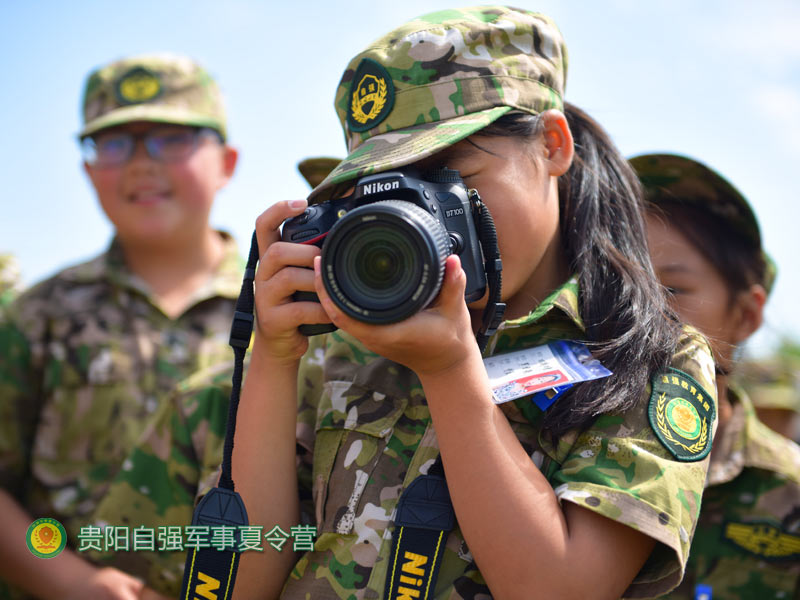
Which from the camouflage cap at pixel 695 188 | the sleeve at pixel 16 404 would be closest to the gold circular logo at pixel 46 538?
the sleeve at pixel 16 404

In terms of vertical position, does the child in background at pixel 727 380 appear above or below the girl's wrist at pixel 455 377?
below

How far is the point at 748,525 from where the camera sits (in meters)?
2.13

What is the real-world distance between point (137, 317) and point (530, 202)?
1.97m

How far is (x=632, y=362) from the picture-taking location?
4.94 ft

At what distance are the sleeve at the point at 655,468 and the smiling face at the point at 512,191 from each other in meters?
0.35

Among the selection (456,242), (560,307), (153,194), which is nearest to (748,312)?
(560,307)

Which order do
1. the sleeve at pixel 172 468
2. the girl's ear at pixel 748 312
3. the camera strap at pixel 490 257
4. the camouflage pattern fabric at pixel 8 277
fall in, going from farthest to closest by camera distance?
the camouflage pattern fabric at pixel 8 277 → the girl's ear at pixel 748 312 → the sleeve at pixel 172 468 → the camera strap at pixel 490 257

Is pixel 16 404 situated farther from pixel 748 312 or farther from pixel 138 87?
Answer: pixel 748 312

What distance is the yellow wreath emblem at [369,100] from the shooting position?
1674mm

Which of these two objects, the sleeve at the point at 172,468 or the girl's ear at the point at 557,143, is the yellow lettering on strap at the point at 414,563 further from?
the girl's ear at the point at 557,143

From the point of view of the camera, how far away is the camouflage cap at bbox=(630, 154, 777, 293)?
2.49 m

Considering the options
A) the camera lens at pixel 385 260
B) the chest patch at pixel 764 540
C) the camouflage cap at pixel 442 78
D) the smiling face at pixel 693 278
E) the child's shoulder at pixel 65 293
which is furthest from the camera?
the child's shoulder at pixel 65 293

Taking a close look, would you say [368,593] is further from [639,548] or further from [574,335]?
[574,335]

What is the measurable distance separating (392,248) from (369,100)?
514mm
